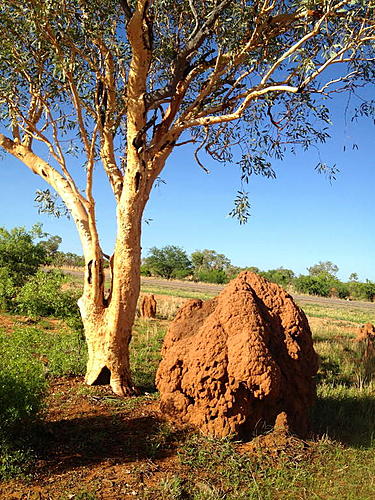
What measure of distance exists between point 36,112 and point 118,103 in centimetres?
162

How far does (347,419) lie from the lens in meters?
6.80

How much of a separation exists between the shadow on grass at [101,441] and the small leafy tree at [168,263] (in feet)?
219

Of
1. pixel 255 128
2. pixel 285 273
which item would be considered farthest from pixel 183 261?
pixel 255 128

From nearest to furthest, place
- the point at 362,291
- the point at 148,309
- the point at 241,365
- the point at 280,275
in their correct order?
the point at 241,365 → the point at 148,309 → the point at 362,291 → the point at 280,275

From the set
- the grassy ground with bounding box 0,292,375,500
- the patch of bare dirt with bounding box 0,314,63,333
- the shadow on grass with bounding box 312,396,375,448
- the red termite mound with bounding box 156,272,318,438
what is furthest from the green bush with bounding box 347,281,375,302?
the red termite mound with bounding box 156,272,318,438

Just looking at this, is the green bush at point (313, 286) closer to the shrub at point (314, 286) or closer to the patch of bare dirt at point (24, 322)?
the shrub at point (314, 286)

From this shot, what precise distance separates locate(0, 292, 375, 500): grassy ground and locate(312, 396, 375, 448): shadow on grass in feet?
0.05

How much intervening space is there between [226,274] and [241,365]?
65418 mm

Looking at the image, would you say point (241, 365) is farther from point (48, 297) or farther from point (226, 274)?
point (226, 274)

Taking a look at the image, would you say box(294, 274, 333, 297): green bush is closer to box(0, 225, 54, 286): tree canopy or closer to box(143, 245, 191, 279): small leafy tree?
box(143, 245, 191, 279): small leafy tree

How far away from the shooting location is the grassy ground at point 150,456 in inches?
177

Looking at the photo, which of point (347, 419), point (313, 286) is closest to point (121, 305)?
point (347, 419)

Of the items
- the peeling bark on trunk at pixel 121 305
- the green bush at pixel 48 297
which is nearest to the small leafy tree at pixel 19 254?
the green bush at pixel 48 297

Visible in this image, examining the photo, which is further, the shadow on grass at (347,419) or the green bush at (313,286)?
the green bush at (313,286)
